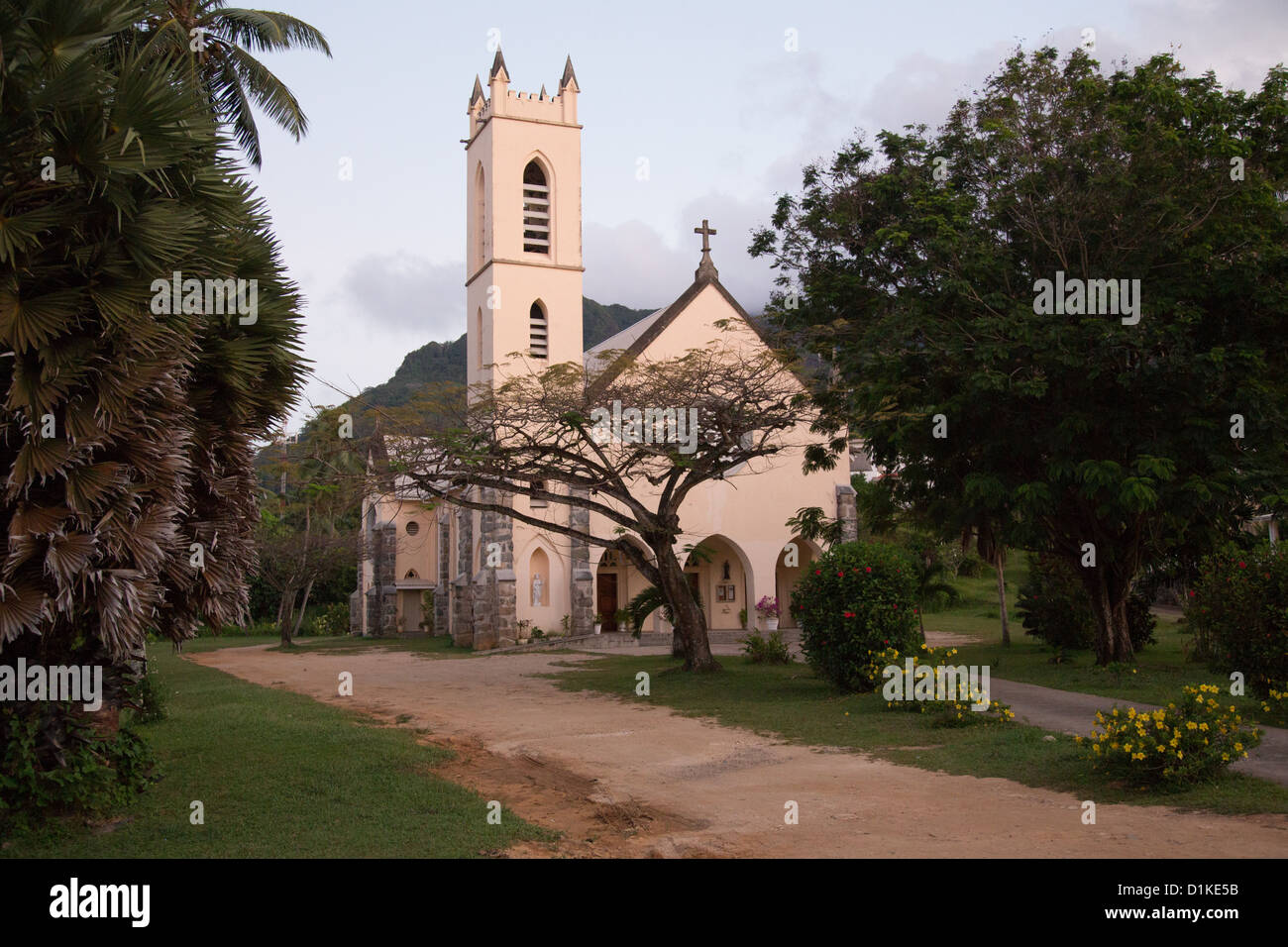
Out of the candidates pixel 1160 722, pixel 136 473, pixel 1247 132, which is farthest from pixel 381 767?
pixel 1247 132

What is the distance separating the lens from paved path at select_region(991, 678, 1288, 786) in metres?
8.85

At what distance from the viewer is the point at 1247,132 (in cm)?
1394

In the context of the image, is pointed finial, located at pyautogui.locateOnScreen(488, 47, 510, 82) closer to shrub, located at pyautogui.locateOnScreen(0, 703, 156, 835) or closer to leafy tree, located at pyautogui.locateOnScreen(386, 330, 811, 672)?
leafy tree, located at pyautogui.locateOnScreen(386, 330, 811, 672)

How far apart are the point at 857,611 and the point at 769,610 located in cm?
1539

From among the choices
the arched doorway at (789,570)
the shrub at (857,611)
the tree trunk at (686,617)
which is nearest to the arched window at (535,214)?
the arched doorway at (789,570)

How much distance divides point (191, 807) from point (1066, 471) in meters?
11.7

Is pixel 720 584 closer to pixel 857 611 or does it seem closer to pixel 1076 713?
pixel 857 611

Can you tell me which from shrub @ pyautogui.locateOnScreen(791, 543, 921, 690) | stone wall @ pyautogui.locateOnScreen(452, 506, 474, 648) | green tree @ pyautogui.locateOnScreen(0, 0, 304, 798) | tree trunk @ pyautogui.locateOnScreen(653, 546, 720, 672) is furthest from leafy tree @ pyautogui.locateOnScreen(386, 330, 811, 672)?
stone wall @ pyautogui.locateOnScreen(452, 506, 474, 648)

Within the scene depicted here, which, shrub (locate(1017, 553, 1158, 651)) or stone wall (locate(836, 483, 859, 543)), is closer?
shrub (locate(1017, 553, 1158, 651))

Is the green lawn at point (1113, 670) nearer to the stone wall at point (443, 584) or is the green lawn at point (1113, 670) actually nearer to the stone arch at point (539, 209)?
the stone arch at point (539, 209)

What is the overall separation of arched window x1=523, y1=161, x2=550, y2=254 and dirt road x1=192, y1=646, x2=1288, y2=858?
62.1ft

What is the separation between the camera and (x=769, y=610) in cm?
2997
